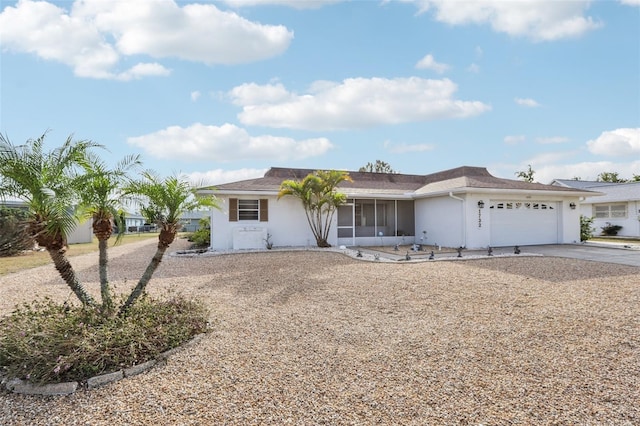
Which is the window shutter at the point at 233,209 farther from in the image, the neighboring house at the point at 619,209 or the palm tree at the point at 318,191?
the neighboring house at the point at 619,209

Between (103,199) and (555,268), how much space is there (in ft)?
35.0

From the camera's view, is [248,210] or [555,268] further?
[248,210]

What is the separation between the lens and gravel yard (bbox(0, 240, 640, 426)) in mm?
2887

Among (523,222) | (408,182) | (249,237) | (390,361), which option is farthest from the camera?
(408,182)

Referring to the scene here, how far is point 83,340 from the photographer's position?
3.69 meters

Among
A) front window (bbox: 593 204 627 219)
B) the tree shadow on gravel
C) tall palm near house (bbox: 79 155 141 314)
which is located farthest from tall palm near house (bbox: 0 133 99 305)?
front window (bbox: 593 204 627 219)

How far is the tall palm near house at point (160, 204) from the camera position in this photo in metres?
4.81

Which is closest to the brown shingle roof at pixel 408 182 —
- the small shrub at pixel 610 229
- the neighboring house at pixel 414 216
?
the neighboring house at pixel 414 216

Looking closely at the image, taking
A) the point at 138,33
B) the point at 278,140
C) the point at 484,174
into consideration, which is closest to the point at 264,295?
the point at 138,33

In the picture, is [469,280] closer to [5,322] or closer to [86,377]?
[86,377]

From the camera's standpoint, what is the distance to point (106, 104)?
9953mm

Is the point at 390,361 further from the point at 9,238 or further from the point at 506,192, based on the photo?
the point at 9,238

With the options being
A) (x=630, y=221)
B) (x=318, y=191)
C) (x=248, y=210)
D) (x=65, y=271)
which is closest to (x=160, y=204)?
(x=65, y=271)

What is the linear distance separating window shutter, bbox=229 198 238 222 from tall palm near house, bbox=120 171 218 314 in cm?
1001
